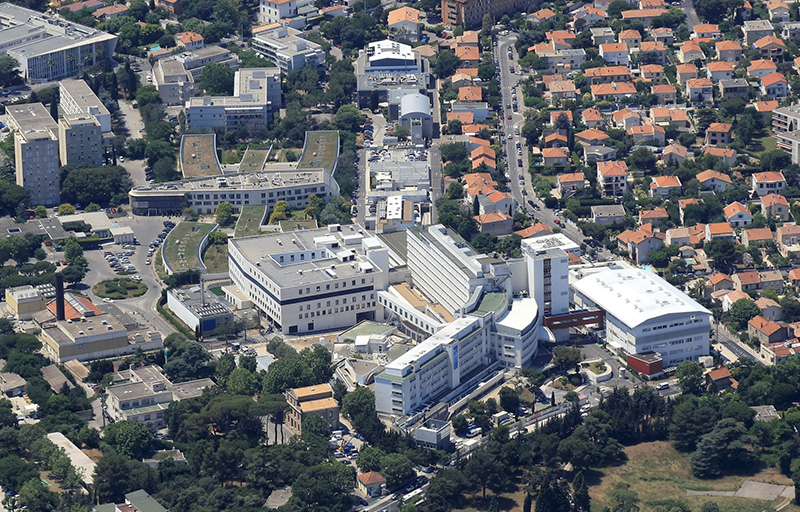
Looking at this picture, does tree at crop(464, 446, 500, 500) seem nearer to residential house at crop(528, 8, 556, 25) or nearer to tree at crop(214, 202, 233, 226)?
tree at crop(214, 202, 233, 226)

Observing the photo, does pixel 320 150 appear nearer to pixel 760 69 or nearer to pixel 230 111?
pixel 230 111

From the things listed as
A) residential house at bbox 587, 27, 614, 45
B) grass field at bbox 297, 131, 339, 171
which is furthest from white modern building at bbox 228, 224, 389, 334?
residential house at bbox 587, 27, 614, 45

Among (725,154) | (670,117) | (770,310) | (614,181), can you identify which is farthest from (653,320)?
(670,117)

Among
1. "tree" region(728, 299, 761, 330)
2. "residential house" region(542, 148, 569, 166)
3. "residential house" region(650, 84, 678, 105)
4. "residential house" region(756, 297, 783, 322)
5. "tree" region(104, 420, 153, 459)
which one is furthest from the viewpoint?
"residential house" region(650, 84, 678, 105)

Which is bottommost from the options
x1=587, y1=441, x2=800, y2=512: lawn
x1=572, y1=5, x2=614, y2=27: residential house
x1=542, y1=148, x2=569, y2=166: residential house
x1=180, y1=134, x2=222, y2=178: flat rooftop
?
x1=587, y1=441, x2=800, y2=512: lawn

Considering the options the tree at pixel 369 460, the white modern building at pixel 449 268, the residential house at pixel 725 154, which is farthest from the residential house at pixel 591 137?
the tree at pixel 369 460

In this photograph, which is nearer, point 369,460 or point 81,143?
point 369,460

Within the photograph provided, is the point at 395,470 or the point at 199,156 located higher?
the point at 199,156
